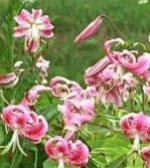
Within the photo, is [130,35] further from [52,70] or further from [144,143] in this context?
[144,143]

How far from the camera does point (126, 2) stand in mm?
10438

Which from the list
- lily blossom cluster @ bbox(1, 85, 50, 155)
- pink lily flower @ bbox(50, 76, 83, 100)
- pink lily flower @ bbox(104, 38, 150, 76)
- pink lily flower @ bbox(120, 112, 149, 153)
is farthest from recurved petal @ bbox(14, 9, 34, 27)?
pink lily flower @ bbox(120, 112, 149, 153)

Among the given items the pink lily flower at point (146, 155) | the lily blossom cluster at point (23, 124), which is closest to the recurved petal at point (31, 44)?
the lily blossom cluster at point (23, 124)

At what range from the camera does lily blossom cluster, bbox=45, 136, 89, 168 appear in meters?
1.87

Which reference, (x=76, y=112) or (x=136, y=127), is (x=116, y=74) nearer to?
(x=76, y=112)

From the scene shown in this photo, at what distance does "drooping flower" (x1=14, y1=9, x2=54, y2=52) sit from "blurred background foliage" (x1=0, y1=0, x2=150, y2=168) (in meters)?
0.03

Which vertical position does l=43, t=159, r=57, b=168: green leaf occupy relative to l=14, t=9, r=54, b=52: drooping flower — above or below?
below

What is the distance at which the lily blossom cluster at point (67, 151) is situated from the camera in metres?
1.87

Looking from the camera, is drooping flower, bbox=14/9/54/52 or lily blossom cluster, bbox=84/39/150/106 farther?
→ drooping flower, bbox=14/9/54/52

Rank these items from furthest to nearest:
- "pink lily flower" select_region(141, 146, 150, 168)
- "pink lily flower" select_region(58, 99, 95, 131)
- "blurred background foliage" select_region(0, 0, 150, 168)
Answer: "blurred background foliage" select_region(0, 0, 150, 168) < "pink lily flower" select_region(58, 99, 95, 131) < "pink lily flower" select_region(141, 146, 150, 168)

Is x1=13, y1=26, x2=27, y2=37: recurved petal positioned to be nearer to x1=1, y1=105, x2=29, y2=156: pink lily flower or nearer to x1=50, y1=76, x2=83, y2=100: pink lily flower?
x1=50, y1=76, x2=83, y2=100: pink lily flower

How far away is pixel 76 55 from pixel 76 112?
6.46 m

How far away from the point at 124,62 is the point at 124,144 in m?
0.21

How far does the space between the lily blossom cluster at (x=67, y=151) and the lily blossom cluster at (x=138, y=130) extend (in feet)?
0.31
